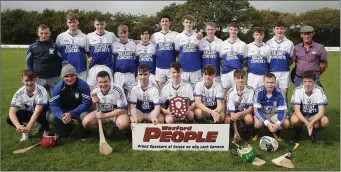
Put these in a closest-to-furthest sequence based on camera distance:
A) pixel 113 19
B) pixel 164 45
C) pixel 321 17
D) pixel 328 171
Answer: pixel 328 171 < pixel 164 45 < pixel 321 17 < pixel 113 19

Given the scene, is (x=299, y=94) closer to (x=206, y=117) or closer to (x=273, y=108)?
(x=273, y=108)

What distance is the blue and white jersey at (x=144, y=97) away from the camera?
5.19 m

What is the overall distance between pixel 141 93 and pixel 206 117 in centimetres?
120

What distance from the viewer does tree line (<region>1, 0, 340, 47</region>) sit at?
42906 millimetres

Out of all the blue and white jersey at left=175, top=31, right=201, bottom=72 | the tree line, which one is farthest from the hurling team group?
the tree line

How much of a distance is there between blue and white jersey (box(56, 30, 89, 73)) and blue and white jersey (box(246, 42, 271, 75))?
3.26 meters

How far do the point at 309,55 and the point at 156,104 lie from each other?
9.96 feet

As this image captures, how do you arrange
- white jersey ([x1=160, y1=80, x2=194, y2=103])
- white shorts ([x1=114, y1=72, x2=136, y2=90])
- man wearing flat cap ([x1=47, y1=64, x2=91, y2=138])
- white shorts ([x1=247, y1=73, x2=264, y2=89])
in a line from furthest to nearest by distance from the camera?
1. white shorts ([x1=114, y1=72, x2=136, y2=90])
2. white shorts ([x1=247, y1=73, x2=264, y2=89])
3. white jersey ([x1=160, y1=80, x2=194, y2=103])
4. man wearing flat cap ([x1=47, y1=64, x2=91, y2=138])

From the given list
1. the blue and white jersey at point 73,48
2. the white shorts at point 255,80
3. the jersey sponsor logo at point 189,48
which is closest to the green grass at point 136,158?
the white shorts at point 255,80

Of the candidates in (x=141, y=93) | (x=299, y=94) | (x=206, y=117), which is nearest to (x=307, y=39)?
(x=299, y=94)

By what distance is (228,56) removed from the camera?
6.12 metres

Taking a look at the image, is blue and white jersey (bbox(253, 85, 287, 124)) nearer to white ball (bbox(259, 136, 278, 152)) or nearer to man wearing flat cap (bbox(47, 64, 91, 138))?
white ball (bbox(259, 136, 278, 152))

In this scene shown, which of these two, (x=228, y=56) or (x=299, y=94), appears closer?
(x=299, y=94)

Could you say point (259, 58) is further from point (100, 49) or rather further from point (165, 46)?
point (100, 49)
